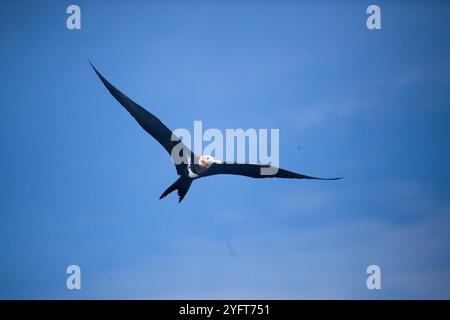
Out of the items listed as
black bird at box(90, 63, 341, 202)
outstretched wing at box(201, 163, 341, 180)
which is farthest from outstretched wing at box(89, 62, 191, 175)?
outstretched wing at box(201, 163, 341, 180)

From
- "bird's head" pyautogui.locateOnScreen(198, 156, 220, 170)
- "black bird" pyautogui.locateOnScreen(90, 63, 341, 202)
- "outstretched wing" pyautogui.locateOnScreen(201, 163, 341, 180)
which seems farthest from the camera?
"outstretched wing" pyautogui.locateOnScreen(201, 163, 341, 180)

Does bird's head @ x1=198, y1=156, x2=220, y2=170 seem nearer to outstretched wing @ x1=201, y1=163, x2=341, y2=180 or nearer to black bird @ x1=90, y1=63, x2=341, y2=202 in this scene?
black bird @ x1=90, y1=63, x2=341, y2=202

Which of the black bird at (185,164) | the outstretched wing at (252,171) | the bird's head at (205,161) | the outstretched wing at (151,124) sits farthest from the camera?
the outstretched wing at (252,171)

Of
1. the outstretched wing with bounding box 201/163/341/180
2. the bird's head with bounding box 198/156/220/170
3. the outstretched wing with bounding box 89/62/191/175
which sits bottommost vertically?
the outstretched wing with bounding box 201/163/341/180

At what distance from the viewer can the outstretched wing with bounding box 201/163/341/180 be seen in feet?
32.0

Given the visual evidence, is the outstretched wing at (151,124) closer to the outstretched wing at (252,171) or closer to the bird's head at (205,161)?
the bird's head at (205,161)

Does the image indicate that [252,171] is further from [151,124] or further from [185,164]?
[151,124]

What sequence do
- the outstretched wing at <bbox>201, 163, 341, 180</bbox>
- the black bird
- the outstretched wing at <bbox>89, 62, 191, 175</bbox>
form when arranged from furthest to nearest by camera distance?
the outstretched wing at <bbox>201, 163, 341, 180</bbox> < the black bird < the outstretched wing at <bbox>89, 62, 191, 175</bbox>

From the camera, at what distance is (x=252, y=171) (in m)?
9.91

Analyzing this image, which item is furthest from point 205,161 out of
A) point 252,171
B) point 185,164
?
point 252,171

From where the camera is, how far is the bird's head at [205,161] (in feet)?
31.7

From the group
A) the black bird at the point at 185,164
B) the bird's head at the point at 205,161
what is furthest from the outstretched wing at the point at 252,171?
the bird's head at the point at 205,161

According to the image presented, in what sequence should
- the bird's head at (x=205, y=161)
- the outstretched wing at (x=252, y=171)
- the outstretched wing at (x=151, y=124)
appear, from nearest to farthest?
1. the outstretched wing at (x=151, y=124)
2. the bird's head at (x=205, y=161)
3. the outstretched wing at (x=252, y=171)
